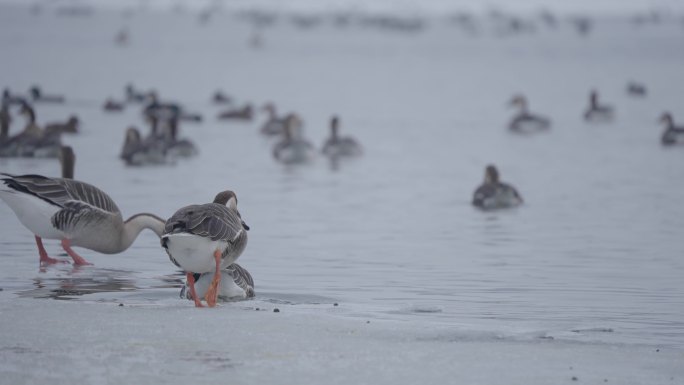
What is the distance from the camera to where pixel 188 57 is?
69.7m

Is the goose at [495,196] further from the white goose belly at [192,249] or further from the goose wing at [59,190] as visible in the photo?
the white goose belly at [192,249]

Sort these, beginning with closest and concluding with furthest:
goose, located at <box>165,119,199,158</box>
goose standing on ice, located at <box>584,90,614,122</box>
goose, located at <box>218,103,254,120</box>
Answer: goose, located at <box>165,119,199,158</box> < goose, located at <box>218,103,254,120</box> < goose standing on ice, located at <box>584,90,614,122</box>

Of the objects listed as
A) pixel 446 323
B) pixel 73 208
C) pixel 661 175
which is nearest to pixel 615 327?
pixel 446 323

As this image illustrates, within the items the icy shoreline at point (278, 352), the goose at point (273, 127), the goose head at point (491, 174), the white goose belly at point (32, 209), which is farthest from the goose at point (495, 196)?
the goose at point (273, 127)

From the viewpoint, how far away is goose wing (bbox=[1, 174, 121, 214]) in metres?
11.3

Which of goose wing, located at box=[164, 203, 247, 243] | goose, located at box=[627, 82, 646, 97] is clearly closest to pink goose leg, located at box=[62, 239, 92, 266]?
goose wing, located at box=[164, 203, 247, 243]

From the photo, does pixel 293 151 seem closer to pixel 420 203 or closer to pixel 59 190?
pixel 420 203

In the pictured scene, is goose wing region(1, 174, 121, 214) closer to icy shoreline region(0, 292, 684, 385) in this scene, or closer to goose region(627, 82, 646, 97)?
icy shoreline region(0, 292, 684, 385)

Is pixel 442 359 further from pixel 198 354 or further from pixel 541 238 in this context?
pixel 541 238

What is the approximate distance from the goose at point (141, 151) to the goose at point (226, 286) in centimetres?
1279

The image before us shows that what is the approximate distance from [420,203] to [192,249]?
31.7ft

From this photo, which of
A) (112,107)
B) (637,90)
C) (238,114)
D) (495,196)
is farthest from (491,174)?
(637,90)

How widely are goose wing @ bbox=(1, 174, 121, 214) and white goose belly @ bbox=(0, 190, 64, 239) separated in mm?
57

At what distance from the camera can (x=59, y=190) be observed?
11.6m
